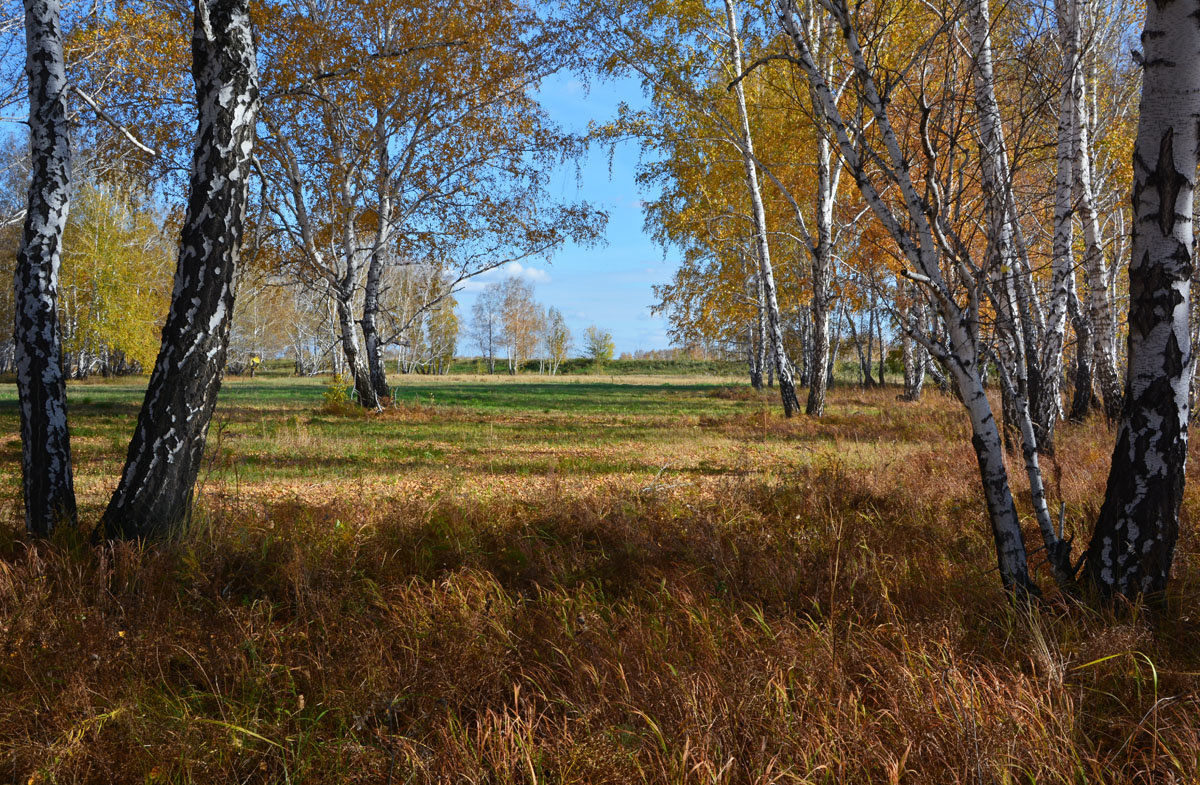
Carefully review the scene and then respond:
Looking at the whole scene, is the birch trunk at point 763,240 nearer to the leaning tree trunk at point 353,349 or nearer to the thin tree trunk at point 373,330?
the thin tree trunk at point 373,330

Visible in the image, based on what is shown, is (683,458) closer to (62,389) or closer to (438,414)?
(62,389)

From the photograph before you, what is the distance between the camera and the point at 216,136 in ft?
14.4

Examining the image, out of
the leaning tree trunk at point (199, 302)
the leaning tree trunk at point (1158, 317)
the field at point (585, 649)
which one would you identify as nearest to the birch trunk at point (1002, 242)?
the leaning tree trunk at point (1158, 317)

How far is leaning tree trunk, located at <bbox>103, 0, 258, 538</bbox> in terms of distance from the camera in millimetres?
4301

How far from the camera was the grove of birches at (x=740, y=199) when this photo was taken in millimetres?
3137

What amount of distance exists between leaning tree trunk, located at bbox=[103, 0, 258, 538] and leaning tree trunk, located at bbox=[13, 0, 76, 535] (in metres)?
0.58

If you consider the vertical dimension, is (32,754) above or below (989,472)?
below

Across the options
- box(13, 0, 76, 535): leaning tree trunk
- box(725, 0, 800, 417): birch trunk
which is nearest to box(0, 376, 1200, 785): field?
box(13, 0, 76, 535): leaning tree trunk

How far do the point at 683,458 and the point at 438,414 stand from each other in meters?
7.68

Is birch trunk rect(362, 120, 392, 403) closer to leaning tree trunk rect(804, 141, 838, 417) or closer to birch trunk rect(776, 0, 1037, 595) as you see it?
leaning tree trunk rect(804, 141, 838, 417)

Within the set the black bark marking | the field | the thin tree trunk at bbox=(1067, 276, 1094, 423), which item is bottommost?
the field

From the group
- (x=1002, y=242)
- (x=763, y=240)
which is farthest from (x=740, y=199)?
(x=1002, y=242)

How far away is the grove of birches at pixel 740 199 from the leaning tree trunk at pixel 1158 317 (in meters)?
0.01

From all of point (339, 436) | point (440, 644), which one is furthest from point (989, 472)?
point (339, 436)
